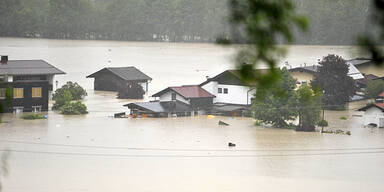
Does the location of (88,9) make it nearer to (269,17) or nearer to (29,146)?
(29,146)

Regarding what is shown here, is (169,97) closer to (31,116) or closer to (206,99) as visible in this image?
(206,99)

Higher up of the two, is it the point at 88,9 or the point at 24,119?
the point at 88,9

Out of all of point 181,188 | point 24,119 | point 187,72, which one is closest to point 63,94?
point 24,119

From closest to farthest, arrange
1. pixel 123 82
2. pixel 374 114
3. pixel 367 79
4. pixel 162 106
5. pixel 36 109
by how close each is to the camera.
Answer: pixel 374 114 < pixel 36 109 < pixel 162 106 < pixel 123 82 < pixel 367 79

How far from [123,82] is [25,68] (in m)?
4.28

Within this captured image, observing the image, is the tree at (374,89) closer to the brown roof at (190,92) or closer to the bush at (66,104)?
the brown roof at (190,92)

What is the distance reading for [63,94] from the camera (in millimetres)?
18281

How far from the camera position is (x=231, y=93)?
17922 mm

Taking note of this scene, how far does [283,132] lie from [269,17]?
1298 cm

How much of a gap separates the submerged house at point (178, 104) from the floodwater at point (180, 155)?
0.47 m

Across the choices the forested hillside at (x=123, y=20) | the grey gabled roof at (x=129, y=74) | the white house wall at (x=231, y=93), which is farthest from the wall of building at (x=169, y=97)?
the forested hillside at (x=123, y=20)

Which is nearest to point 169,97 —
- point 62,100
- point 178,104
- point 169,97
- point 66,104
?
point 169,97

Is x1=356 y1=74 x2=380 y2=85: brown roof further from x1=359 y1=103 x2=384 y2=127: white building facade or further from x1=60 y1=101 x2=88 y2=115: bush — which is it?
x1=60 y1=101 x2=88 y2=115: bush

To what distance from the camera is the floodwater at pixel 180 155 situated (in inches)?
400
